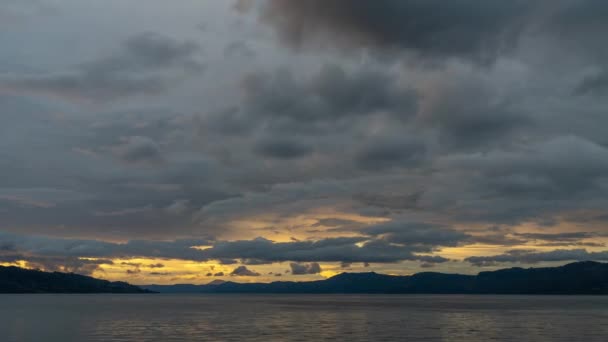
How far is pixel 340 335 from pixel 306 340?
14.4m

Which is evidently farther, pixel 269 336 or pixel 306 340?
pixel 269 336

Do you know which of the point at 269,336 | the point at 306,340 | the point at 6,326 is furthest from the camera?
the point at 6,326

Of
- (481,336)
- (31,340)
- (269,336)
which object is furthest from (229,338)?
(481,336)

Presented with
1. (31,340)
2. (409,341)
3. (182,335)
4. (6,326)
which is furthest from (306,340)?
(6,326)

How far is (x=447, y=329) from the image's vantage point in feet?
446

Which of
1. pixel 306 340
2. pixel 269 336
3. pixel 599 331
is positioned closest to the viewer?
pixel 306 340

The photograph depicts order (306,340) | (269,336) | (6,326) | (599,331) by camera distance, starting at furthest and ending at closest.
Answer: (6,326), (599,331), (269,336), (306,340)

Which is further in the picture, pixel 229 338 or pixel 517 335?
pixel 517 335

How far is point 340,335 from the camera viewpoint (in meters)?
120

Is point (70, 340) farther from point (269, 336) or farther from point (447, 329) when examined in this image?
point (447, 329)

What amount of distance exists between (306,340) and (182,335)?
29194 millimetres

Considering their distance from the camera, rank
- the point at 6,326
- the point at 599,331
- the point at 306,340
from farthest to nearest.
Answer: the point at 6,326
the point at 599,331
the point at 306,340

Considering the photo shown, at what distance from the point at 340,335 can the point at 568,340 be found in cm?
4563

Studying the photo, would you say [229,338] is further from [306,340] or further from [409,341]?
[409,341]
